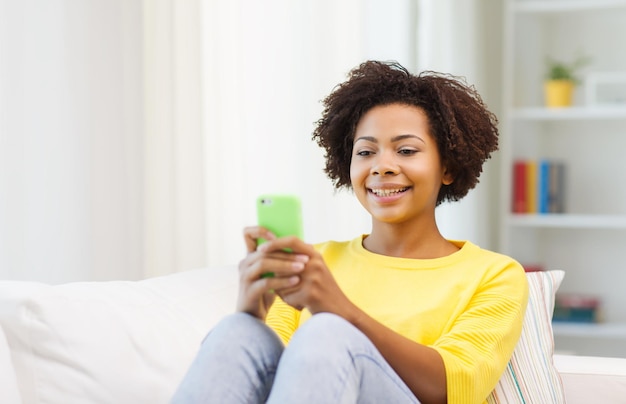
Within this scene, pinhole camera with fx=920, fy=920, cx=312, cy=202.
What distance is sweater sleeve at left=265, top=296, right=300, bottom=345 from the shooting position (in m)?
1.59

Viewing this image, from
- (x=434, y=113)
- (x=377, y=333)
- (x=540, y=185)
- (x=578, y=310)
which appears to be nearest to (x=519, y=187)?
(x=540, y=185)

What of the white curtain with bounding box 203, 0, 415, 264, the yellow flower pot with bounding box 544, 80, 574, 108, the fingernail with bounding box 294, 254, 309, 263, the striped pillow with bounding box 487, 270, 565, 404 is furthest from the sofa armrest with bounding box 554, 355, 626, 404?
the yellow flower pot with bounding box 544, 80, 574, 108

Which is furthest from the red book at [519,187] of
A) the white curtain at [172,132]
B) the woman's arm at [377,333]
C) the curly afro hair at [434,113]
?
the woman's arm at [377,333]

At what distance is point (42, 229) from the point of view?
218 cm

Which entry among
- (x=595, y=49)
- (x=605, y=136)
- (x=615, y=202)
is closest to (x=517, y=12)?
(x=595, y=49)

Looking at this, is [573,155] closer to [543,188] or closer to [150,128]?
[543,188]

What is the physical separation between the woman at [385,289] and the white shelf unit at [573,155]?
2.51 metres

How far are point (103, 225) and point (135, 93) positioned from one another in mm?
356

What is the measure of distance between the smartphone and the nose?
29cm

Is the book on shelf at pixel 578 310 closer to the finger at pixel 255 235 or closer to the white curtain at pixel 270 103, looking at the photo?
the white curtain at pixel 270 103

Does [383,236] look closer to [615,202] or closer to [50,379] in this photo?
[50,379]

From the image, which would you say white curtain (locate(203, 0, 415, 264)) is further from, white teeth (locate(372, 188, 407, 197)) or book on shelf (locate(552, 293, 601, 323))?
book on shelf (locate(552, 293, 601, 323))

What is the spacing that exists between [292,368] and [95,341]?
0.39 m

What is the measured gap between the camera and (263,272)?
130 cm
